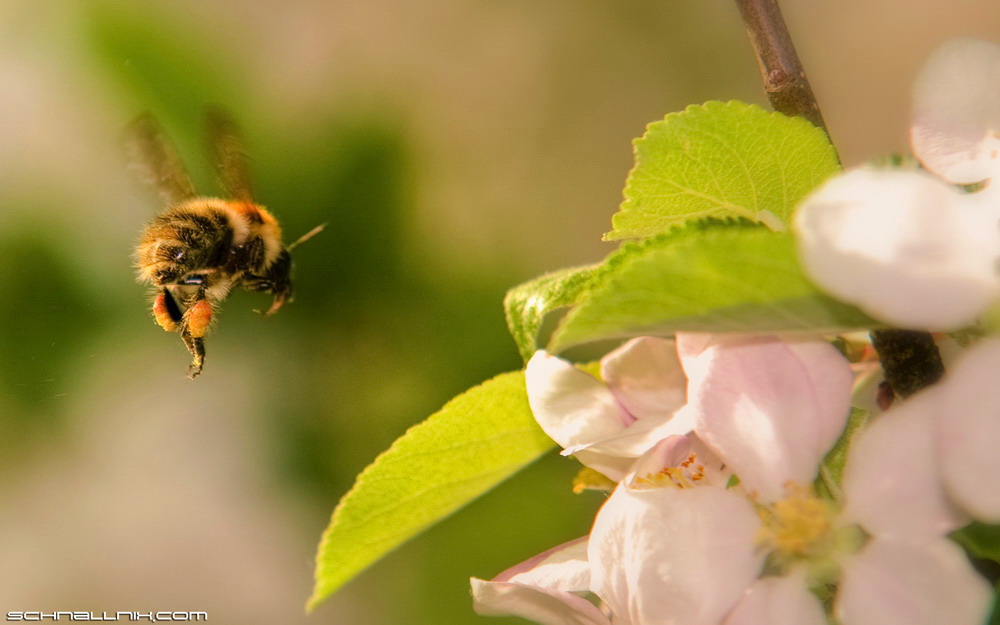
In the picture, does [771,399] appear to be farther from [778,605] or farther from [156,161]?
[156,161]

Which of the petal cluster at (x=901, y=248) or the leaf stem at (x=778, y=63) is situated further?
the leaf stem at (x=778, y=63)

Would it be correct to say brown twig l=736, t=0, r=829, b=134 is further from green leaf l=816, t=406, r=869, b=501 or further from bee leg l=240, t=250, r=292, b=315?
bee leg l=240, t=250, r=292, b=315

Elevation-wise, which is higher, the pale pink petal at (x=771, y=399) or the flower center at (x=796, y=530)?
the pale pink petal at (x=771, y=399)

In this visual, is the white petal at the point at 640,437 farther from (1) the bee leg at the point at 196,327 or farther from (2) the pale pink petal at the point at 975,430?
(1) the bee leg at the point at 196,327

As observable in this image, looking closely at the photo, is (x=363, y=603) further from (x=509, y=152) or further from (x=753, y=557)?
(x=753, y=557)

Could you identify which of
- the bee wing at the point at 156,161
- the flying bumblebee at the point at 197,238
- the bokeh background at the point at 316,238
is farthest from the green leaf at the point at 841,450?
the bokeh background at the point at 316,238

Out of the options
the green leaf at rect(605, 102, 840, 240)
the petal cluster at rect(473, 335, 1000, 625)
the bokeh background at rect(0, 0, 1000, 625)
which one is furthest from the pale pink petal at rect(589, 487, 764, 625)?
the bokeh background at rect(0, 0, 1000, 625)

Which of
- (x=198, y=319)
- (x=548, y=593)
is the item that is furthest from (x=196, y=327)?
(x=548, y=593)
